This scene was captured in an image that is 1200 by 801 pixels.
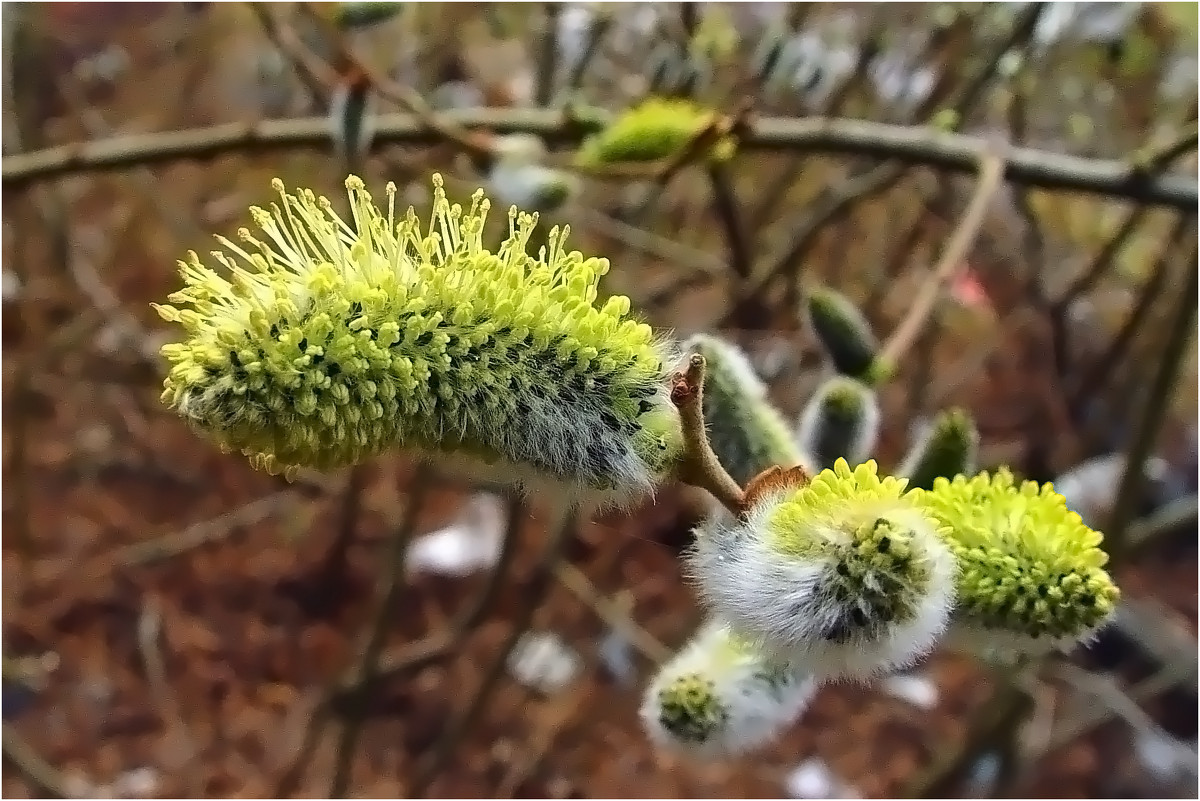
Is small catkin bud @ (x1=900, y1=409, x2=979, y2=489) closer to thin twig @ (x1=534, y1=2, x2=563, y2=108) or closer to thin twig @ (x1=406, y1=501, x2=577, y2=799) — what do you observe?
thin twig @ (x1=406, y1=501, x2=577, y2=799)

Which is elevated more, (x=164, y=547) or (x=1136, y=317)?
(x=1136, y=317)

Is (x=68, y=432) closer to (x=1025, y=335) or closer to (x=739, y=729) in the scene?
(x=739, y=729)

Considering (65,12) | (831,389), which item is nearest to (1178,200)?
(831,389)

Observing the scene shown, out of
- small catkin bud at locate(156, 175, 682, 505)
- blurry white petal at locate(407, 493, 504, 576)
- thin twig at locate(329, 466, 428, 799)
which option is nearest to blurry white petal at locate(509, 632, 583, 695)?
blurry white petal at locate(407, 493, 504, 576)

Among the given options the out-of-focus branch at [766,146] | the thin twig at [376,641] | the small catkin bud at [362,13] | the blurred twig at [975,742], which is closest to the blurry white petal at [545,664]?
the thin twig at [376,641]

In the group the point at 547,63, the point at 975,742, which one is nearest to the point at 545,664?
the point at 975,742

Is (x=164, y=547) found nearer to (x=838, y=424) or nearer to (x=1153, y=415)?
(x=838, y=424)
